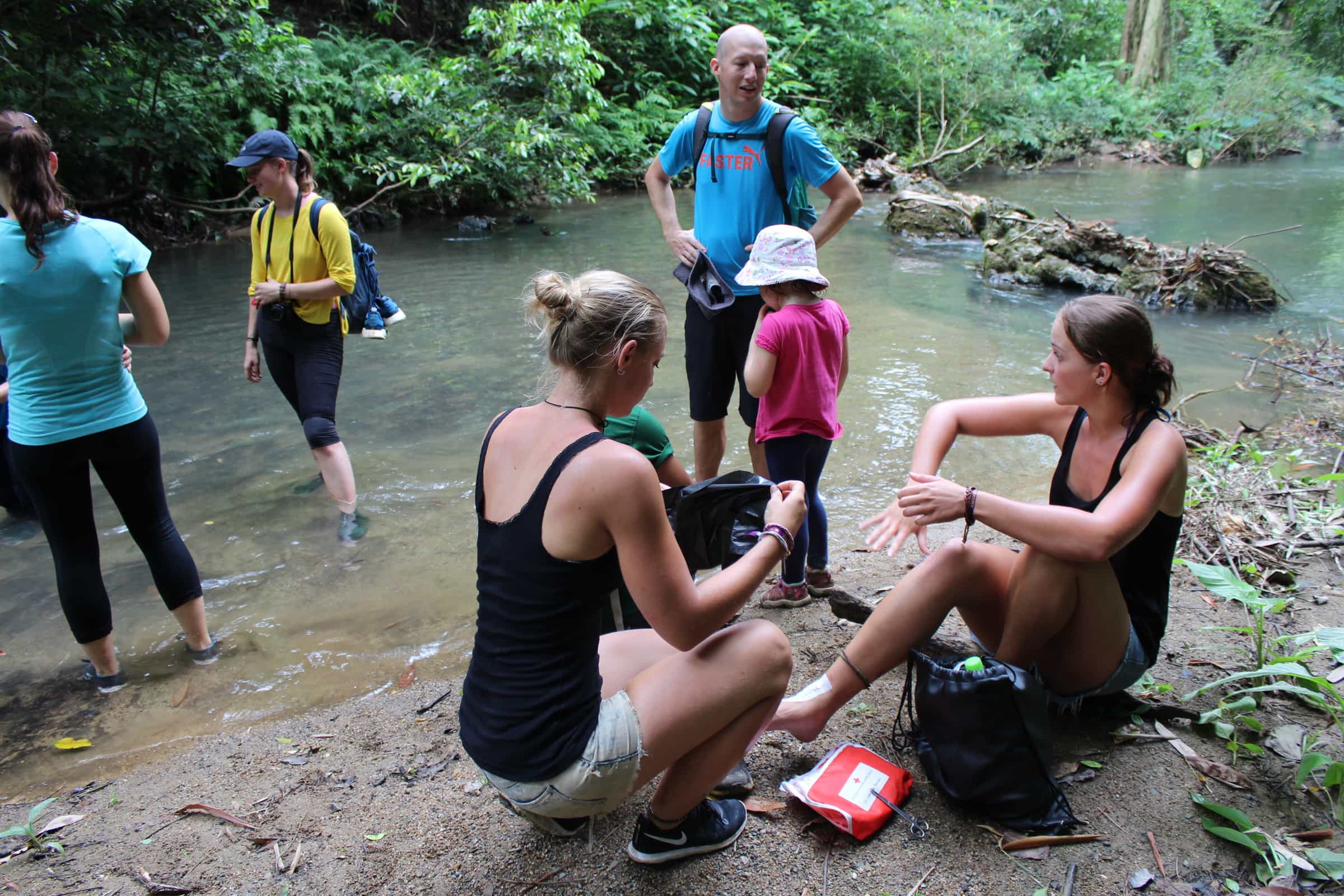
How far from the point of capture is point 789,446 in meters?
3.44

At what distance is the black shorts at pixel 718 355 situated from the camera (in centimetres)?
390

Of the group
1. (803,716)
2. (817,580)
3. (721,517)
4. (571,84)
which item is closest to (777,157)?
(817,580)

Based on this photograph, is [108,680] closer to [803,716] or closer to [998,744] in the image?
[803,716]

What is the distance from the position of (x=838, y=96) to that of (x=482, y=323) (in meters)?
17.4

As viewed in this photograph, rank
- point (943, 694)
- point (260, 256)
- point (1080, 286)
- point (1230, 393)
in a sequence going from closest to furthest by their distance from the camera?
point (943, 694), point (260, 256), point (1230, 393), point (1080, 286)

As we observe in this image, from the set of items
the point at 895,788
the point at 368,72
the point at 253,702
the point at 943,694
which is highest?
the point at 368,72

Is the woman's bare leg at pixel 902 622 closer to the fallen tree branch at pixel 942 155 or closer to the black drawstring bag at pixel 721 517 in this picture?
the black drawstring bag at pixel 721 517

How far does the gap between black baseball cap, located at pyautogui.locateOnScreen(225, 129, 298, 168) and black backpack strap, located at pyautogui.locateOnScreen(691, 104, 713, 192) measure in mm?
1859

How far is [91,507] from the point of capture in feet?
10.3

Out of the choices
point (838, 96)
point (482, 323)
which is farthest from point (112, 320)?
point (838, 96)

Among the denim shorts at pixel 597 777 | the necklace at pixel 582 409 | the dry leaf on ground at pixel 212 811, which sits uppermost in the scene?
the necklace at pixel 582 409

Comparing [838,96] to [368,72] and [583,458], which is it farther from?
[583,458]

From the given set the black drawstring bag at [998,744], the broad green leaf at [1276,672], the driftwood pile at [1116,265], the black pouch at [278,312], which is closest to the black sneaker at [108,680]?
the black pouch at [278,312]

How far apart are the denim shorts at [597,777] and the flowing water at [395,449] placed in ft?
5.17
